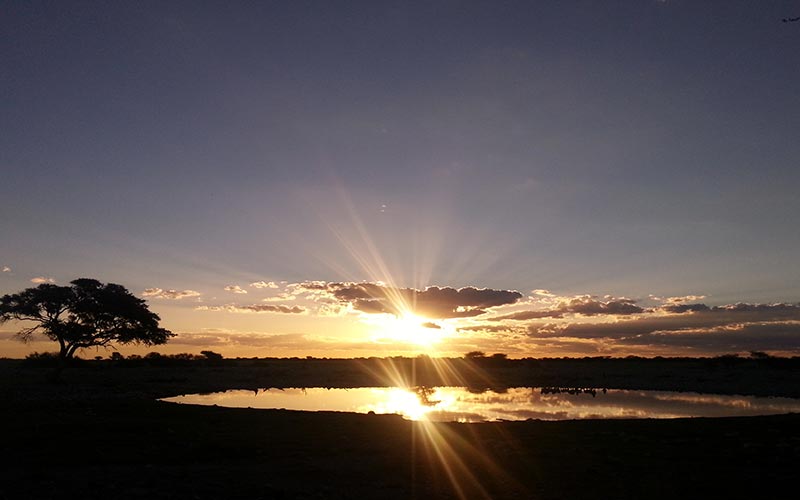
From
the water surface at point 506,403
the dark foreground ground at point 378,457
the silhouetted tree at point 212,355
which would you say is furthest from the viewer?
the silhouetted tree at point 212,355

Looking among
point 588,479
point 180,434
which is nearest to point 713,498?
point 588,479

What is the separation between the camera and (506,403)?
126 feet

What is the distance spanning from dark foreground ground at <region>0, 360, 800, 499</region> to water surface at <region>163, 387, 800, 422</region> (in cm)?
831

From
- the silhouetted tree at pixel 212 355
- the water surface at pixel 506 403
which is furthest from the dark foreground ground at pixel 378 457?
the silhouetted tree at pixel 212 355

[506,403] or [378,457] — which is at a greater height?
[378,457]

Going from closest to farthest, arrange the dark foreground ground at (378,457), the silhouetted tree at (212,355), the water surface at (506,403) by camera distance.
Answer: the dark foreground ground at (378,457) < the water surface at (506,403) < the silhouetted tree at (212,355)

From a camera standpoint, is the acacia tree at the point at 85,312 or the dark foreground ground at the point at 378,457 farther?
the acacia tree at the point at 85,312

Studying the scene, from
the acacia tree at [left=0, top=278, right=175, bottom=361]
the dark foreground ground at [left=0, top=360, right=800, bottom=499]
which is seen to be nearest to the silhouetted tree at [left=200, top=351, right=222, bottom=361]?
the acacia tree at [left=0, top=278, right=175, bottom=361]

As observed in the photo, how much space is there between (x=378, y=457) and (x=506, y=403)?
23.6m

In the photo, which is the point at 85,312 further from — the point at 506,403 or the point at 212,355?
the point at 212,355

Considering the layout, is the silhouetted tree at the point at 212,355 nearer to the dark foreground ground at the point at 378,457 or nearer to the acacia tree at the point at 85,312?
the acacia tree at the point at 85,312

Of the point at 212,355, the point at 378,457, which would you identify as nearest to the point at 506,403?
the point at 378,457

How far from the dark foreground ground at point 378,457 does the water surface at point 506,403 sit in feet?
27.3

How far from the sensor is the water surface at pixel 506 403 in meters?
32.0
